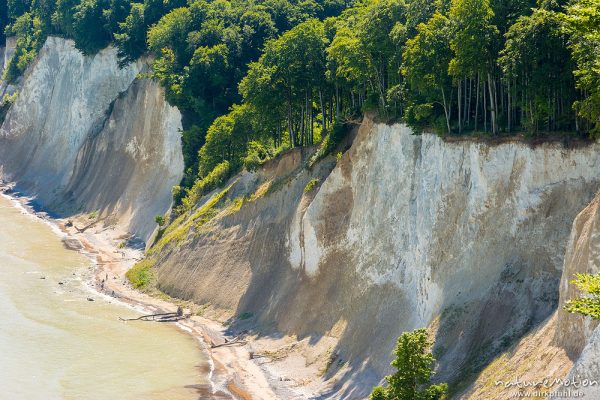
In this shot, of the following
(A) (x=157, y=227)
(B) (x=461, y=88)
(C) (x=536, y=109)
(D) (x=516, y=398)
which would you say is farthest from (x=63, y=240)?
(D) (x=516, y=398)

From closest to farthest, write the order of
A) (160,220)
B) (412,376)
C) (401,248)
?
1. (412,376)
2. (401,248)
3. (160,220)

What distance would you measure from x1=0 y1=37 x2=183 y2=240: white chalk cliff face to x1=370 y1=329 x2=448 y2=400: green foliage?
4194 centimetres

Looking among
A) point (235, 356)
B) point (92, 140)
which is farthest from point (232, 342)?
point (92, 140)

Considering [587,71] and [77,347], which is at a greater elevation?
[587,71]

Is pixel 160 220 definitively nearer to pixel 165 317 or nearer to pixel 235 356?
pixel 165 317

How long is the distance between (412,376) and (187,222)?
34.1 metres

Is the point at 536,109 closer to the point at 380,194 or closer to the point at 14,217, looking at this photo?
the point at 380,194

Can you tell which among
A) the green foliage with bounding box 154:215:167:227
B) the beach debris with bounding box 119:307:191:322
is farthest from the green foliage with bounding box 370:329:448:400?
the green foliage with bounding box 154:215:167:227

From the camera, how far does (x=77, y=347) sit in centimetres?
5322

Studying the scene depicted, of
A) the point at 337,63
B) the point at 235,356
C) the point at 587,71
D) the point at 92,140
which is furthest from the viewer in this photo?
the point at 92,140

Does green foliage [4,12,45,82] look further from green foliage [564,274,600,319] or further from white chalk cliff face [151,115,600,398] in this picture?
green foliage [564,274,600,319]

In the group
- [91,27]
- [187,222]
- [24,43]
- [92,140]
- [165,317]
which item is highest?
[24,43]

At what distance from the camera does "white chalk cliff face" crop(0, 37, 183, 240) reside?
266 ft

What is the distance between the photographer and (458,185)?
143ft
